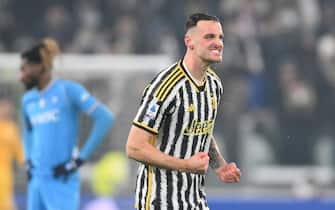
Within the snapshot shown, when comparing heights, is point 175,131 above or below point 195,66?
below

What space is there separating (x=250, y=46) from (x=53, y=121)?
797cm

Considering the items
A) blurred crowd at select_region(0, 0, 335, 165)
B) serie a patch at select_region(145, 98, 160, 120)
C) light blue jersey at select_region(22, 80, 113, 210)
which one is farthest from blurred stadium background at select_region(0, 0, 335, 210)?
serie a patch at select_region(145, 98, 160, 120)

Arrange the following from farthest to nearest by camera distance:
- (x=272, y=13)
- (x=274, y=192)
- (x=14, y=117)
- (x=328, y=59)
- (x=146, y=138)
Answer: (x=272, y=13) → (x=328, y=59) → (x=274, y=192) → (x=14, y=117) → (x=146, y=138)

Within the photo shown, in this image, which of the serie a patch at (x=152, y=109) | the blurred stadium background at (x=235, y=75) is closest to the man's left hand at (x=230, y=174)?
the serie a patch at (x=152, y=109)

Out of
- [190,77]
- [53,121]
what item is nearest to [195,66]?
[190,77]

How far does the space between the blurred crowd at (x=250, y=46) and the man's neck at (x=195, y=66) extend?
7432mm

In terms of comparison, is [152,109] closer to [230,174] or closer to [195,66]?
[195,66]

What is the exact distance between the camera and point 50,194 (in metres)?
8.36

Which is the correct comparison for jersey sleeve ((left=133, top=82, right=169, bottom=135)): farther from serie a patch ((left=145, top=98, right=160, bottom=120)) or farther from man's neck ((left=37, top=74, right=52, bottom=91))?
man's neck ((left=37, top=74, right=52, bottom=91))

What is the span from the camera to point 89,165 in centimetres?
1385

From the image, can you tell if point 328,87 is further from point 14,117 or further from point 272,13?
point 14,117

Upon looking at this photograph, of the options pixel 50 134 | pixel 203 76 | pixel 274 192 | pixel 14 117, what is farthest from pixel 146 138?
pixel 274 192

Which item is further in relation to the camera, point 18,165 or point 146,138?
point 18,165

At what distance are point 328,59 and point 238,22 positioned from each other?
167cm
